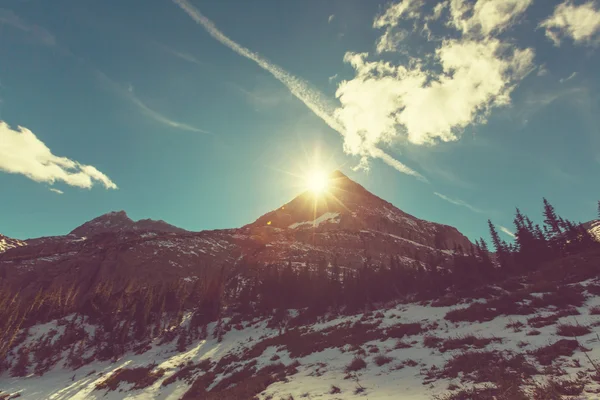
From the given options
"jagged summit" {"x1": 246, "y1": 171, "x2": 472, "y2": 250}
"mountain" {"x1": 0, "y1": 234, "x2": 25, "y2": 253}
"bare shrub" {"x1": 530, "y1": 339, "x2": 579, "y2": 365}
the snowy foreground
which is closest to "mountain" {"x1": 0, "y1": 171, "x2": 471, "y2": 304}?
"jagged summit" {"x1": 246, "y1": 171, "x2": 472, "y2": 250}

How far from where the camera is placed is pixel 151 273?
101375 millimetres

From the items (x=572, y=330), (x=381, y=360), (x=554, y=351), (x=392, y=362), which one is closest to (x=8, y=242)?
(x=381, y=360)

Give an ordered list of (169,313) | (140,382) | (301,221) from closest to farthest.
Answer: (140,382) → (169,313) → (301,221)

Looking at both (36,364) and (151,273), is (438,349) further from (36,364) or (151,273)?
(151,273)

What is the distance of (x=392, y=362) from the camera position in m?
13.8

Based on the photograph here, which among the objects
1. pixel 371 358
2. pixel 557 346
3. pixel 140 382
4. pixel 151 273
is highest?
pixel 151 273

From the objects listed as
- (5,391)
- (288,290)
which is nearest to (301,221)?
(288,290)

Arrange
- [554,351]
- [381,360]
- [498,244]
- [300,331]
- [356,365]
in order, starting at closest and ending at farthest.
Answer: [554,351] < [381,360] < [356,365] < [300,331] < [498,244]

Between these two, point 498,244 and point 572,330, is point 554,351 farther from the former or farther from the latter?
point 498,244

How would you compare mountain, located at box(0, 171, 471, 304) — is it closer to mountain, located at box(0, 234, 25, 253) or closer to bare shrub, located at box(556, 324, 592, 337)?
mountain, located at box(0, 234, 25, 253)

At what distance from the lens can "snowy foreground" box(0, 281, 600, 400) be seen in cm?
980

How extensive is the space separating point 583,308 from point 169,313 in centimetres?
6417

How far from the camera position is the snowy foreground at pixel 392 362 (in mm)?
9805

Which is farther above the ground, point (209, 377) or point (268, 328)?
point (268, 328)
